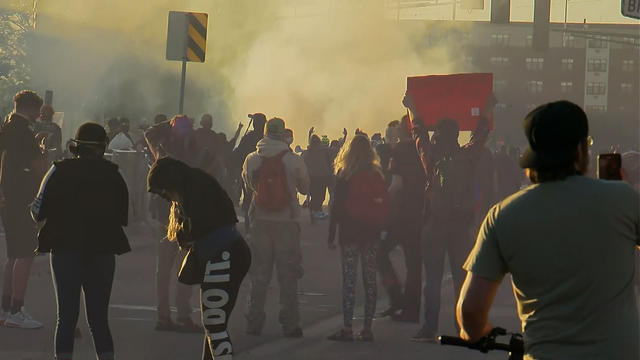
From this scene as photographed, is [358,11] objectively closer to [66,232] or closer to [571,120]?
[66,232]

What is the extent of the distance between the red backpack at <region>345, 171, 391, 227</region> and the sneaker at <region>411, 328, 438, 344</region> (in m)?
0.83

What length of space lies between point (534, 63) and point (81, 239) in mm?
119192

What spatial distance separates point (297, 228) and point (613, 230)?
248 inches

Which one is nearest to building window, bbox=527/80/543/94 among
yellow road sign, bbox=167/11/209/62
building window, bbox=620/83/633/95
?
building window, bbox=620/83/633/95

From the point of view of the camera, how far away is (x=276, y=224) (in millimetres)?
9500

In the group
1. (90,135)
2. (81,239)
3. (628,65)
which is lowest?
(81,239)

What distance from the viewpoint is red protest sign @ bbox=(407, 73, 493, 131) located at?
14.2 m

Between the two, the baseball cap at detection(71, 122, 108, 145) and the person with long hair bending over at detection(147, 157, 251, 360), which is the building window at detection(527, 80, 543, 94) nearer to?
the baseball cap at detection(71, 122, 108, 145)

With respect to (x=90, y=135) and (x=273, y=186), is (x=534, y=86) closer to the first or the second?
(x=273, y=186)

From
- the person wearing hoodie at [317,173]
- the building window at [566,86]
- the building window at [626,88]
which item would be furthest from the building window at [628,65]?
the person wearing hoodie at [317,173]

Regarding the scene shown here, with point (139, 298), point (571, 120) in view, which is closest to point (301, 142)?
point (139, 298)

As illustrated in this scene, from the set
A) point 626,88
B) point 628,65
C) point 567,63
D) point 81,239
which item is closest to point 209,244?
point 81,239

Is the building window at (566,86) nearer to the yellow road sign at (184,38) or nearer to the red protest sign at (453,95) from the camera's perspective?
the red protest sign at (453,95)

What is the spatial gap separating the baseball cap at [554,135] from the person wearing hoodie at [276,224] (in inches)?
239
